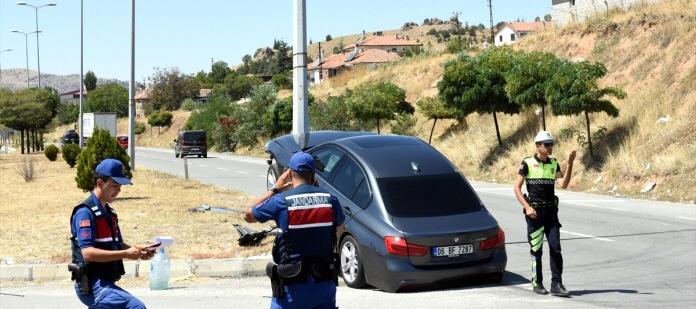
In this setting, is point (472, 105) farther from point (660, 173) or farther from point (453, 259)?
point (453, 259)

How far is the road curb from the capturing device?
11.0 metres

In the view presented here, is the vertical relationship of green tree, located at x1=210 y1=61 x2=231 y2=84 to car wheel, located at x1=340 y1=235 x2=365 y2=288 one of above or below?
above

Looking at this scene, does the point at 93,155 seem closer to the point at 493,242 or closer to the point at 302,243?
the point at 493,242

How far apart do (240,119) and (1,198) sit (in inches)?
1549

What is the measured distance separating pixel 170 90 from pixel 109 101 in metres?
9.74

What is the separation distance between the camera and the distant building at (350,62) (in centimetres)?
11625

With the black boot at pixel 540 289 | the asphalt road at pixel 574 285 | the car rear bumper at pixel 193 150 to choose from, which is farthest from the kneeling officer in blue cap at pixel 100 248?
the car rear bumper at pixel 193 150

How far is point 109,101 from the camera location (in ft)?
389

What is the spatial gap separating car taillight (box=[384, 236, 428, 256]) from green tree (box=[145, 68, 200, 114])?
10805 centimetres

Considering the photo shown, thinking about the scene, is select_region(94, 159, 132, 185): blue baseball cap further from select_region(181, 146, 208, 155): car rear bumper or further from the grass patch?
select_region(181, 146, 208, 155): car rear bumper

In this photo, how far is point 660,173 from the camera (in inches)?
906

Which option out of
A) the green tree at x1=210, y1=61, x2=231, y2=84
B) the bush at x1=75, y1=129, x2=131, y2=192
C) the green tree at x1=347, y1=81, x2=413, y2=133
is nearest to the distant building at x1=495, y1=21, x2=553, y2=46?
the green tree at x1=210, y1=61, x2=231, y2=84

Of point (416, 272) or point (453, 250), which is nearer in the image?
point (416, 272)

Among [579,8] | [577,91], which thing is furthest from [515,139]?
[579,8]
